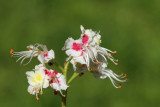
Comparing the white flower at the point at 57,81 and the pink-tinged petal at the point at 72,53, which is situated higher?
the pink-tinged petal at the point at 72,53

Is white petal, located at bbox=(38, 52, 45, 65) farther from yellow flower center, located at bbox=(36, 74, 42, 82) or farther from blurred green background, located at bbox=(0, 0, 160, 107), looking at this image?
blurred green background, located at bbox=(0, 0, 160, 107)

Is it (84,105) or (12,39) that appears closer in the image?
(84,105)

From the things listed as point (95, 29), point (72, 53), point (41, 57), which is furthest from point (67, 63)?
point (95, 29)

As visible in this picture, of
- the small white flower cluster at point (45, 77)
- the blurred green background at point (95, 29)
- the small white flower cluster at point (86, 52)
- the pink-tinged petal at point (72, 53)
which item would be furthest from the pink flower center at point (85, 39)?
the blurred green background at point (95, 29)

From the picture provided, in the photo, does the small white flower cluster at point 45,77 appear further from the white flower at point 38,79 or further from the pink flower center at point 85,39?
the pink flower center at point 85,39

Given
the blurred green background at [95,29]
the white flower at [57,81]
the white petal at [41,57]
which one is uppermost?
the blurred green background at [95,29]

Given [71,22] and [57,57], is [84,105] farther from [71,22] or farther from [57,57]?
[71,22]

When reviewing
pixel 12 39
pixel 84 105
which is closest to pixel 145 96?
pixel 84 105

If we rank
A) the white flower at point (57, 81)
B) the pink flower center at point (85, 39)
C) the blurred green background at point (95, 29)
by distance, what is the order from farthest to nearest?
the blurred green background at point (95, 29), the pink flower center at point (85, 39), the white flower at point (57, 81)

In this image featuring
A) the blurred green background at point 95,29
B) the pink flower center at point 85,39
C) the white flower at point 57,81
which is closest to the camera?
the white flower at point 57,81
